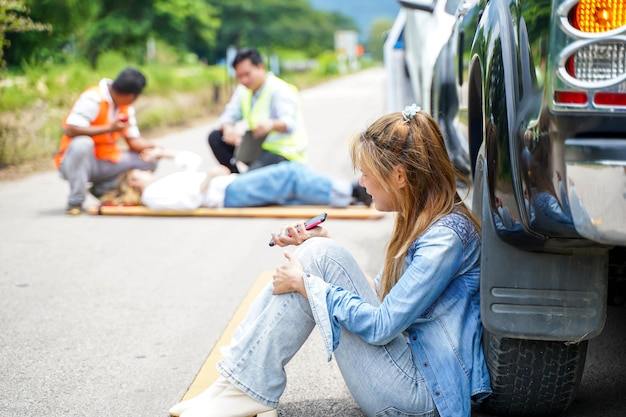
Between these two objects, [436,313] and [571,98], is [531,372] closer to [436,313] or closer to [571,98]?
[436,313]

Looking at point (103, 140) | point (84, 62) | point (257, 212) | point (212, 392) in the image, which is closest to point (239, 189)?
point (257, 212)

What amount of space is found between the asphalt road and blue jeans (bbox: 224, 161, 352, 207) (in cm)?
40

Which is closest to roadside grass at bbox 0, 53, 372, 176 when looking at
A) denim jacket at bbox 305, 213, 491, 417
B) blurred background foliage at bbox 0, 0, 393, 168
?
blurred background foliage at bbox 0, 0, 393, 168

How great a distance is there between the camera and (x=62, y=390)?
349cm

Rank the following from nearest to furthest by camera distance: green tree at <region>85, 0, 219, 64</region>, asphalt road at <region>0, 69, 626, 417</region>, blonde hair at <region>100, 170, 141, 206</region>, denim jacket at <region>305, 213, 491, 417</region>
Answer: denim jacket at <region>305, 213, 491, 417</region>
asphalt road at <region>0, 69, 626, 417</region>
blonde hair at <region>100, 170, 141, 206</region>
green tree at <region>85, 0, 219, 64</region>

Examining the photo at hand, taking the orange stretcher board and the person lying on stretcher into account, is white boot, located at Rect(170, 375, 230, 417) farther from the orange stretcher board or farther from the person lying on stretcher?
the person lying on stretcher

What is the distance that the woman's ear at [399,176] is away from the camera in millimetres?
2848

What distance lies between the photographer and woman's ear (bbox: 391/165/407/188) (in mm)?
2848

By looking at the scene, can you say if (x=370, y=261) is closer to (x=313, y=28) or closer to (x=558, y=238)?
(x=558, y=238)

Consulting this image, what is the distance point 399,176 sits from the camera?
2.86 m

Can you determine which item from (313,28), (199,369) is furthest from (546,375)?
(313,28)

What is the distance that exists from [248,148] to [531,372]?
5599mm

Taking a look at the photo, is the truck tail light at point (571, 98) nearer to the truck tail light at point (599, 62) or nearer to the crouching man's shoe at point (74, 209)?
the truck tail light at point (599, 62)

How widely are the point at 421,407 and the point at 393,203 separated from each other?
65cm
